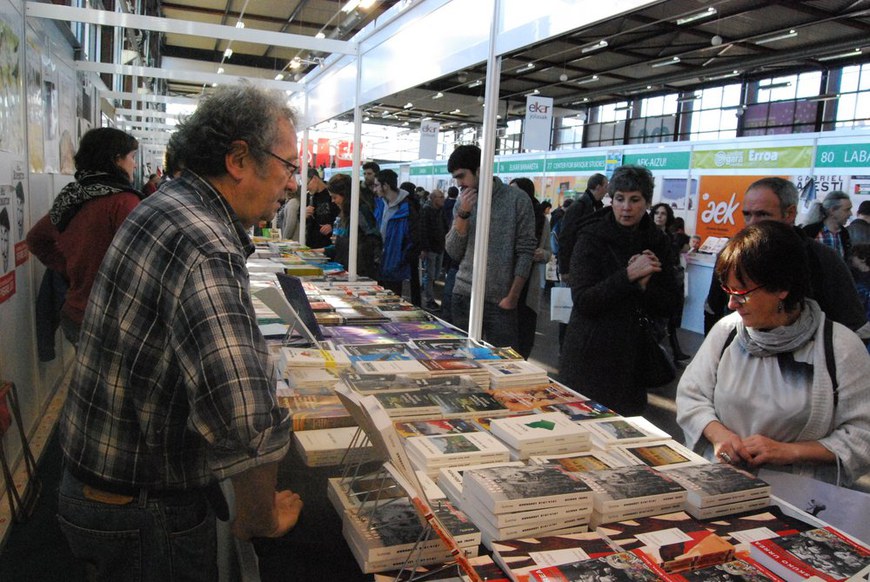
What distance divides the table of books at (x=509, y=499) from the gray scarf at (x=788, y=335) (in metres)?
0.36

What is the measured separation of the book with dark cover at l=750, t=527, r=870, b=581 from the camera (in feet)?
3.70

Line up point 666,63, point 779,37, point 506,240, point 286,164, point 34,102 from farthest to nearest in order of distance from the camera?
1. point 666,63
2. point 779,37
3. point 34,102
4. point 506,240
5. point 286,164

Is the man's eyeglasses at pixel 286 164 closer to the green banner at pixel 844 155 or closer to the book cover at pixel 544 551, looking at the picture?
the book cover at pixel 544 551

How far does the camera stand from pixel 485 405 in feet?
6.31

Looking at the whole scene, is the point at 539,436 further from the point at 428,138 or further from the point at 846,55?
the point at 846,55

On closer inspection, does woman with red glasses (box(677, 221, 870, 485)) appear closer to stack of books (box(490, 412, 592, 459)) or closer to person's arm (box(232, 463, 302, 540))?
stack of books (box(490, 412, 592, 459))

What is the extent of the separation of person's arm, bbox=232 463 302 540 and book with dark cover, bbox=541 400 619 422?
97cm

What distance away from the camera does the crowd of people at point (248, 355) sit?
1.10 m

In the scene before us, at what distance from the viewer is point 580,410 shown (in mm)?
2004

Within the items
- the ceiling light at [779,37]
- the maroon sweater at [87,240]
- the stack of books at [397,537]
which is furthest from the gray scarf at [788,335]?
the ceiling light at [779,37]

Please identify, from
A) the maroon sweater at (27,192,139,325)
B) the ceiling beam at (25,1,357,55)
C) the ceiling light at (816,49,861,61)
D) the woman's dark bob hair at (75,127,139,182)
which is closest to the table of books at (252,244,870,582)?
the maroon sweater at (27,192,139,325)

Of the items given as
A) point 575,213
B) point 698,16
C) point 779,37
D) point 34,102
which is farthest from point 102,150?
point 779,37

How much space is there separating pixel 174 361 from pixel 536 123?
4.05 meters

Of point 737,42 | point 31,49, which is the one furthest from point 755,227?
point 737,42
